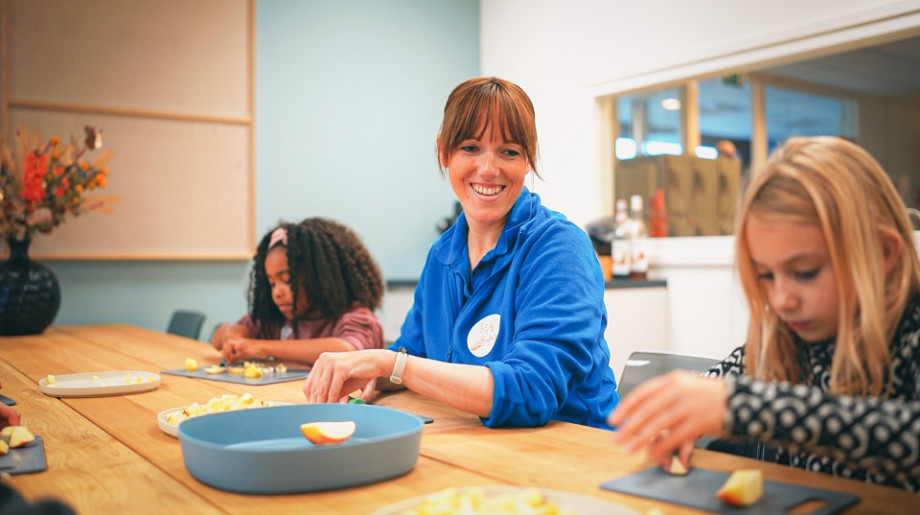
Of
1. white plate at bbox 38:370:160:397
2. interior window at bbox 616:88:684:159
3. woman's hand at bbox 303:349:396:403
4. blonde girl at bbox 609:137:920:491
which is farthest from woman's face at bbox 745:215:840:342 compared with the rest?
interior window at bbox 616:88:684:159

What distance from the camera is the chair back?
1.58 meters

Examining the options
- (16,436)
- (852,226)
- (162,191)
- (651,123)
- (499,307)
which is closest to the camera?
(852,226)

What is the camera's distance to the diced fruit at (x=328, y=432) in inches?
38.0

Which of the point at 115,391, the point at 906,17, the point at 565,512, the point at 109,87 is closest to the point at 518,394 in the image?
the point at 565,512

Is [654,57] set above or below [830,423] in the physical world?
above

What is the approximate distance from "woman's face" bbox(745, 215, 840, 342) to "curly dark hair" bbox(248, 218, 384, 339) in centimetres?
142

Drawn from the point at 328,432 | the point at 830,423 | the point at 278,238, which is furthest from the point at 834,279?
the point at 278,238

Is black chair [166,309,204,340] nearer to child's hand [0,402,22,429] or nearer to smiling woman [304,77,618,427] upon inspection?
smiling woman [304,77,618,427]

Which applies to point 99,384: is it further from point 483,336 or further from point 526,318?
point 526,318

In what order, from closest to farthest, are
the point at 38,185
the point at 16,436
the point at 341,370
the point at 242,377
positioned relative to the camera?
the point at 16,436
the point at 341,370
the point at 242,377
the point at 38,185

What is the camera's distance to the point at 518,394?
1.20m

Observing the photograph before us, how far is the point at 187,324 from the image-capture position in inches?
128

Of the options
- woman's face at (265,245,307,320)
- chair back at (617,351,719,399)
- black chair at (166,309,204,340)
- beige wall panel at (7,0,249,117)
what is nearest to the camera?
chair back at (617,351,719,399)

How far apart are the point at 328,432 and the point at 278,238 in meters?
1.33
